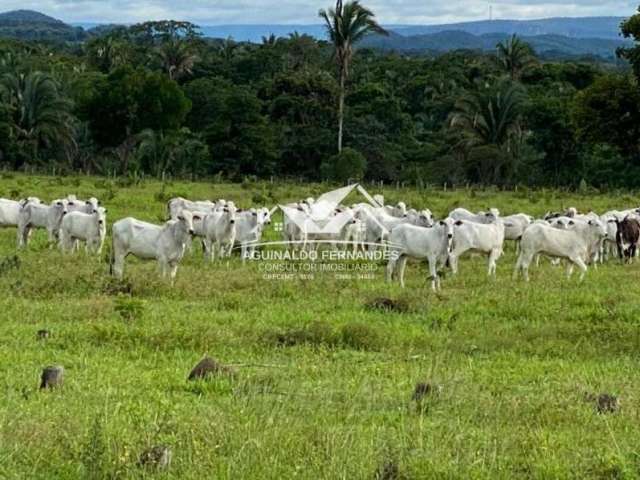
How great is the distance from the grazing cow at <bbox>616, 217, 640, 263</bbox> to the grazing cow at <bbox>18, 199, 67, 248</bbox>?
11107mm

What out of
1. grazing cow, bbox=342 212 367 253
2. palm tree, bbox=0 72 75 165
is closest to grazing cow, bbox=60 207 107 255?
grazing cow, bbox=342 212 367 253

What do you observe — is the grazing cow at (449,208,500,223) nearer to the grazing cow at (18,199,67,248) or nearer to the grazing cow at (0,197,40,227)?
the grazing cow at (18,199,67,248)

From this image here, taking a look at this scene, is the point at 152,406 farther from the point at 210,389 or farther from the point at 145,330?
the point at 145,330

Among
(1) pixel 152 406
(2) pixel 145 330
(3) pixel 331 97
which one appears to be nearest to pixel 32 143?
(3) pixel 331 97

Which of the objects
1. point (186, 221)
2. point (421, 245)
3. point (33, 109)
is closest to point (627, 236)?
point (421, 245)

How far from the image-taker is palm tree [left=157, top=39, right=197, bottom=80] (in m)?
64.8

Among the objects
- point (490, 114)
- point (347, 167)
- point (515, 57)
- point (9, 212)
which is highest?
point (515, 57)

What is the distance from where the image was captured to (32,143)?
4831 cm

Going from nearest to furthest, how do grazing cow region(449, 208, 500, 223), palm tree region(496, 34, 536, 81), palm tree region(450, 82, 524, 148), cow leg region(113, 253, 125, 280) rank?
cow leg region(113, 253, 125, 280) → grazing cow region(449, 208, 500, 223) → palm tree region(450, 82, 524, 148) → palm tree region(496, 34, 536, 81)

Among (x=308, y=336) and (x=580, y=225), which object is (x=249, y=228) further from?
(x=308, y=336)

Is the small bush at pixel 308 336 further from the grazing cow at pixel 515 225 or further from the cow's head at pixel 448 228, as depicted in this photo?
the grazing cow at pixel 515 225

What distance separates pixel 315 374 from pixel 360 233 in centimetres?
1111

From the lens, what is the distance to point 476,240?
57.8 feet

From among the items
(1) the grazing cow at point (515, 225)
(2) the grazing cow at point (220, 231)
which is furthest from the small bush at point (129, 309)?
(1) the grazing cow at point (515, 225)
